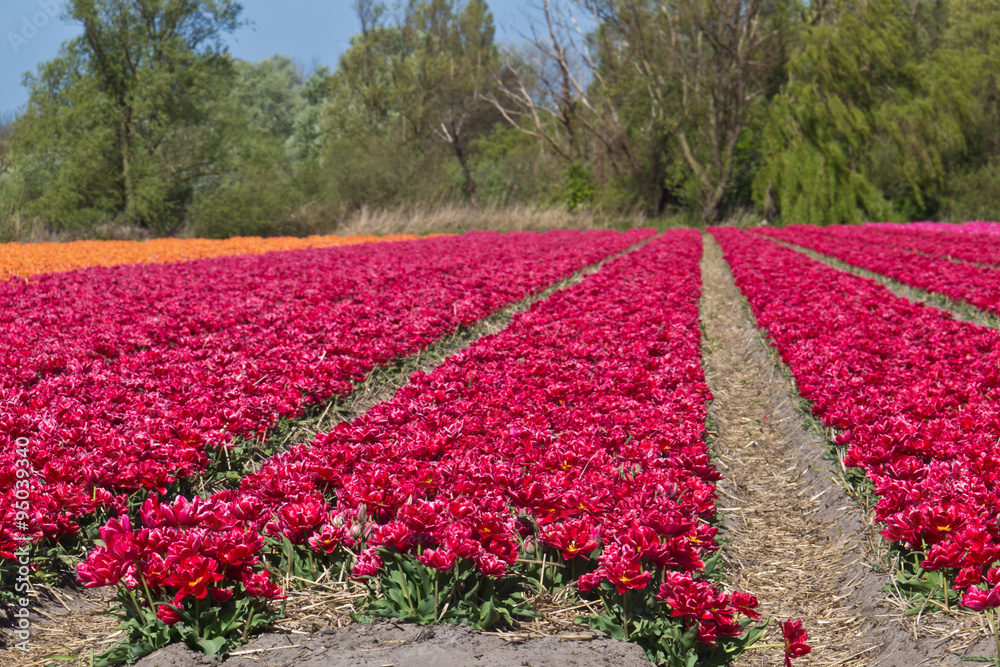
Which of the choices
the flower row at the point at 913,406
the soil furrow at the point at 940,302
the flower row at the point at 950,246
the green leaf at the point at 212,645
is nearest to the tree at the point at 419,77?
the flower row at the point at 950,246

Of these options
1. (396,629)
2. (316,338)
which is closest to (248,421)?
(396,629)

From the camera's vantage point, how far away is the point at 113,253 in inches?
590

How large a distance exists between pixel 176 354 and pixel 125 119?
89.1 ft

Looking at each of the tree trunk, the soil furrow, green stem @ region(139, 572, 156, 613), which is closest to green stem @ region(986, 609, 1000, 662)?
green stem @ region(139, 572, 156, 613)

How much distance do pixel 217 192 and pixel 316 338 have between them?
2525 centimetres

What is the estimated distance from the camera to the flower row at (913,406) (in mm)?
2604

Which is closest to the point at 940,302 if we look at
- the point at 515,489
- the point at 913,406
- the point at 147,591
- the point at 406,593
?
the point at 913,406

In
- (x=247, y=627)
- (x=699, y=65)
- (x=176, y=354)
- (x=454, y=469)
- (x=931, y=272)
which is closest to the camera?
(x=247, y=627)

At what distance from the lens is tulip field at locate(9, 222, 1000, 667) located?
235 cm

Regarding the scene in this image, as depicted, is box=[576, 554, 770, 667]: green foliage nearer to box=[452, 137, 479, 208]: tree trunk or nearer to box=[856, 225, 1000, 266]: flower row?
box=[856, 225, 1000, 266]: flower row

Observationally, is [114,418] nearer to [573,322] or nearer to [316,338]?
[316,338]

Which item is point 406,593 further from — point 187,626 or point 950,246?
point 950,246

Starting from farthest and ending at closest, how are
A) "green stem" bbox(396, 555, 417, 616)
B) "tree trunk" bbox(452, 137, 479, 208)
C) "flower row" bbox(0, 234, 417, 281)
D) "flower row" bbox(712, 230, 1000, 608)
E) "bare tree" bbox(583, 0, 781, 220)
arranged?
"tree trunk" bbox(452, 137, 479, 208), "bare tree" bbox(583, 0, 781, 220), "flower row" bbox(0, 234, 417, 281), "flower row" bbox(712, 230, 1000, 608), "green stem" bbox(396, 555, 417, 616)

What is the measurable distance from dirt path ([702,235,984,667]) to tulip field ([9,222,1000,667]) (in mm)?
128
